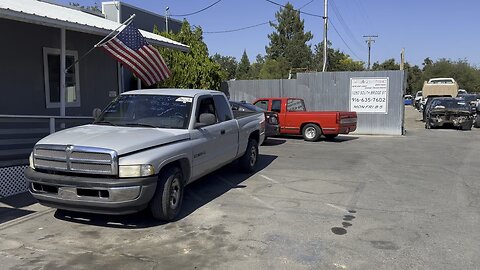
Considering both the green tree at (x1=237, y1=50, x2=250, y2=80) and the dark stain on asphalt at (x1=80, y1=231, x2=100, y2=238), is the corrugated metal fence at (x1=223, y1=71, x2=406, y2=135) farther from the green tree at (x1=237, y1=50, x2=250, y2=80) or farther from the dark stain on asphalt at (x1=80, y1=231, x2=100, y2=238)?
the green tree at (x1=237, y1=50, x2=250, y2=80)

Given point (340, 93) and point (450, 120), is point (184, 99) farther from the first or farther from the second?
point (450, 120)

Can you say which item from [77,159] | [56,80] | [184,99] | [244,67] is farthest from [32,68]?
[244,67]

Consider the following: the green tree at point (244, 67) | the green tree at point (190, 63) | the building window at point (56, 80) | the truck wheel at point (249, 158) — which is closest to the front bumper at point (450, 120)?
the green tree at point (190, 63)

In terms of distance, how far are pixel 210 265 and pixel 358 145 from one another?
1134 cm

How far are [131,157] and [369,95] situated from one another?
15.5 meters

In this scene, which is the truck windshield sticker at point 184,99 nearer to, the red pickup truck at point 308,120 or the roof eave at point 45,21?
the roof eave at point 45,21

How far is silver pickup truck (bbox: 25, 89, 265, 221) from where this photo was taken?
5.29 m

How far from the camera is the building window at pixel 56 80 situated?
10.6m

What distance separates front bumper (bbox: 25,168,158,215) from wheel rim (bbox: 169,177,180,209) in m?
0.50

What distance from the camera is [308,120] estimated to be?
51.7 feet

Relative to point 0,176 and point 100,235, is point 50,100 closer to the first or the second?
point 0,176

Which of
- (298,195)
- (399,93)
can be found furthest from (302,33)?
(298,195)

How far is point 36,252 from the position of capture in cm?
490

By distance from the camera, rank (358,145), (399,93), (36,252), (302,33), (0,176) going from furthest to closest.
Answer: (302,33) → (399,93) → (358,145) → (0,176) → (36,252)
